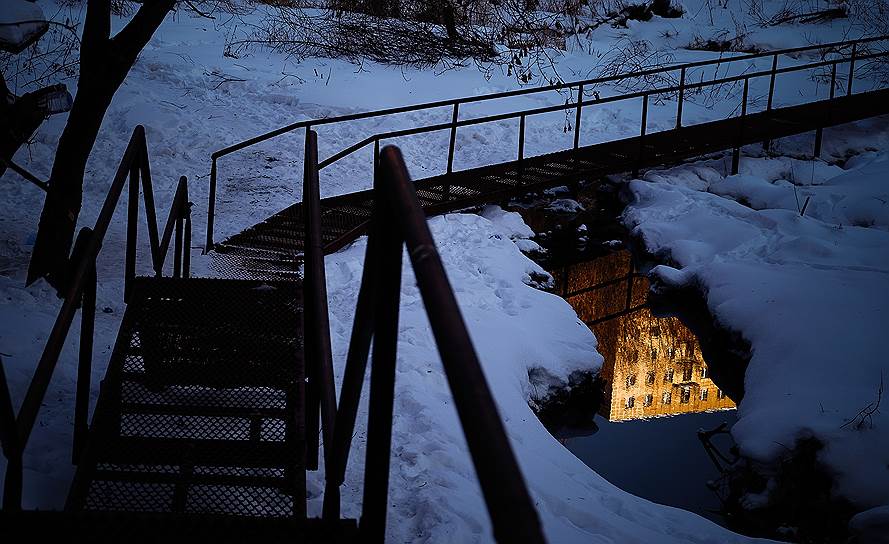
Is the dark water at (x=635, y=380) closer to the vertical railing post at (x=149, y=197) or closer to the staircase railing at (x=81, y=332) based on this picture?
the vertical railing post at (x=149, y=197)

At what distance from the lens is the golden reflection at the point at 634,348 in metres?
8.01

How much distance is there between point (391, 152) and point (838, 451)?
537 centimetres

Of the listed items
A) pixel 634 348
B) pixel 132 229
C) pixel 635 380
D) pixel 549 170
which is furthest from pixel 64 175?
pixel 549 170

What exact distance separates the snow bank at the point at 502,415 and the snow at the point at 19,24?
10.4 feet

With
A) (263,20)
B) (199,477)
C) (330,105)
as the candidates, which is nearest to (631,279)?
(330,105)

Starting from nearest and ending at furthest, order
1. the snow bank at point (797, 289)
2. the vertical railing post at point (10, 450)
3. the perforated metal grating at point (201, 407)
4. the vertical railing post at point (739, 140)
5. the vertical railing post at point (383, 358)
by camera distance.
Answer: the vertical railing post at point (383, 358) → the vertical railing post at point (10, 450) → the perforated metal grating at point (201, 407) → the snow bank at point (797, 289) → the vertical railing post at point (739, 140)

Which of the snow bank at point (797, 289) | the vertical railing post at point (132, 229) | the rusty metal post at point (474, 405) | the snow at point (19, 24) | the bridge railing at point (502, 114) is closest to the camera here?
the rusty metal post at point (474, 405)

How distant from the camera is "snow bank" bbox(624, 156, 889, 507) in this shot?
630cm

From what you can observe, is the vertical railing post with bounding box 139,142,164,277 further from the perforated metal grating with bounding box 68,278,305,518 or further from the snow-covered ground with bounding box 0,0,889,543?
the perforated metal grating with bounding box 68,278,305,518

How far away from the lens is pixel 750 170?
13.2 meters

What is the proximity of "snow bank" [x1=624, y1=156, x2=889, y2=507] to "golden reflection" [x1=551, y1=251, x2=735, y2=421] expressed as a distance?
478mm

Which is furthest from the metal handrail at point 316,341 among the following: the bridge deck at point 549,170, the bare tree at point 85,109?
the bridge deck at point 549,170

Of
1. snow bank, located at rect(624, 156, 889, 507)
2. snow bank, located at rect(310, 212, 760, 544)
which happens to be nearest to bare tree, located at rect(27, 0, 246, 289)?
snow bank, located at rect(310, 212, 760, 544)

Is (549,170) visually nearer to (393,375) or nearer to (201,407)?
(201,407)
